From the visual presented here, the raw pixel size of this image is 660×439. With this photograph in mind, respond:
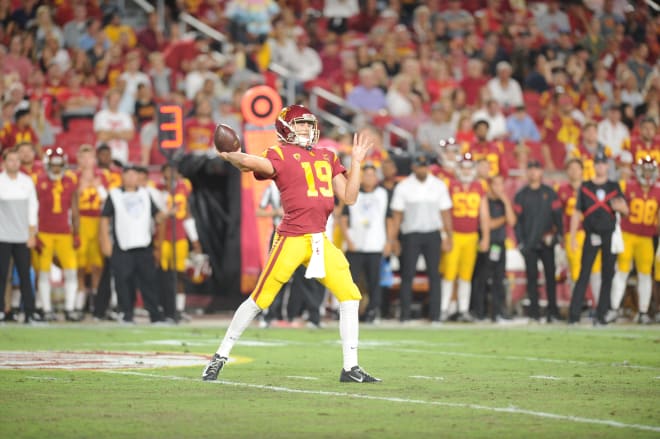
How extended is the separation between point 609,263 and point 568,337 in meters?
2.65

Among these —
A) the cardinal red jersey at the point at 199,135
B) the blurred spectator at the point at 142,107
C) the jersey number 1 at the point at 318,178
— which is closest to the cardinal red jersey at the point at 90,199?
the cardinal red jersey at the point at 199,135

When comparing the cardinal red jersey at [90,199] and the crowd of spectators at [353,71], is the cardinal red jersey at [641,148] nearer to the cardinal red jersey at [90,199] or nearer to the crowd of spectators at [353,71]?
the crowd of spectators at [353,71]

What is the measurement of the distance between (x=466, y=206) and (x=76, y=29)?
7.97 metres

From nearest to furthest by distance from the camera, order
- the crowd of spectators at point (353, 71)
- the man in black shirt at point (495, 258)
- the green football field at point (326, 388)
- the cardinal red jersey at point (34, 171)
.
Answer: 1. the green football field at point (326, 388)
2. the cardinal red jersey at point (34, 171)
3. the man in black shirt at point (495, 258)
4. the crowd of spectators at point (353, 71)

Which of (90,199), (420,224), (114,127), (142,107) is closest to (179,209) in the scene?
(90,199)

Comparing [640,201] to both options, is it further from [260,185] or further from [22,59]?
[22,59]

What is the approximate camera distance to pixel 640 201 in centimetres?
1856

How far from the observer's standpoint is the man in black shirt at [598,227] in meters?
17.8

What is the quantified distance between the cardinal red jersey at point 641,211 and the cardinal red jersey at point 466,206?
2004 millimetres

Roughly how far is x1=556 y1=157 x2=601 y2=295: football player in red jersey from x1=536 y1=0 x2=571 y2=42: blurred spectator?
806cm

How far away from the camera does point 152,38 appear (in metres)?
23.6

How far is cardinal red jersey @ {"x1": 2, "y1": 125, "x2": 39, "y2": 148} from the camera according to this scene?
780 inches

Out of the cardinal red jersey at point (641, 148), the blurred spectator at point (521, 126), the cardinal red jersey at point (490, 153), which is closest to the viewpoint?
the cardinal red jersey at point (641, 148)

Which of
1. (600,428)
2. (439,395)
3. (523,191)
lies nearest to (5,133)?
(523,191)
